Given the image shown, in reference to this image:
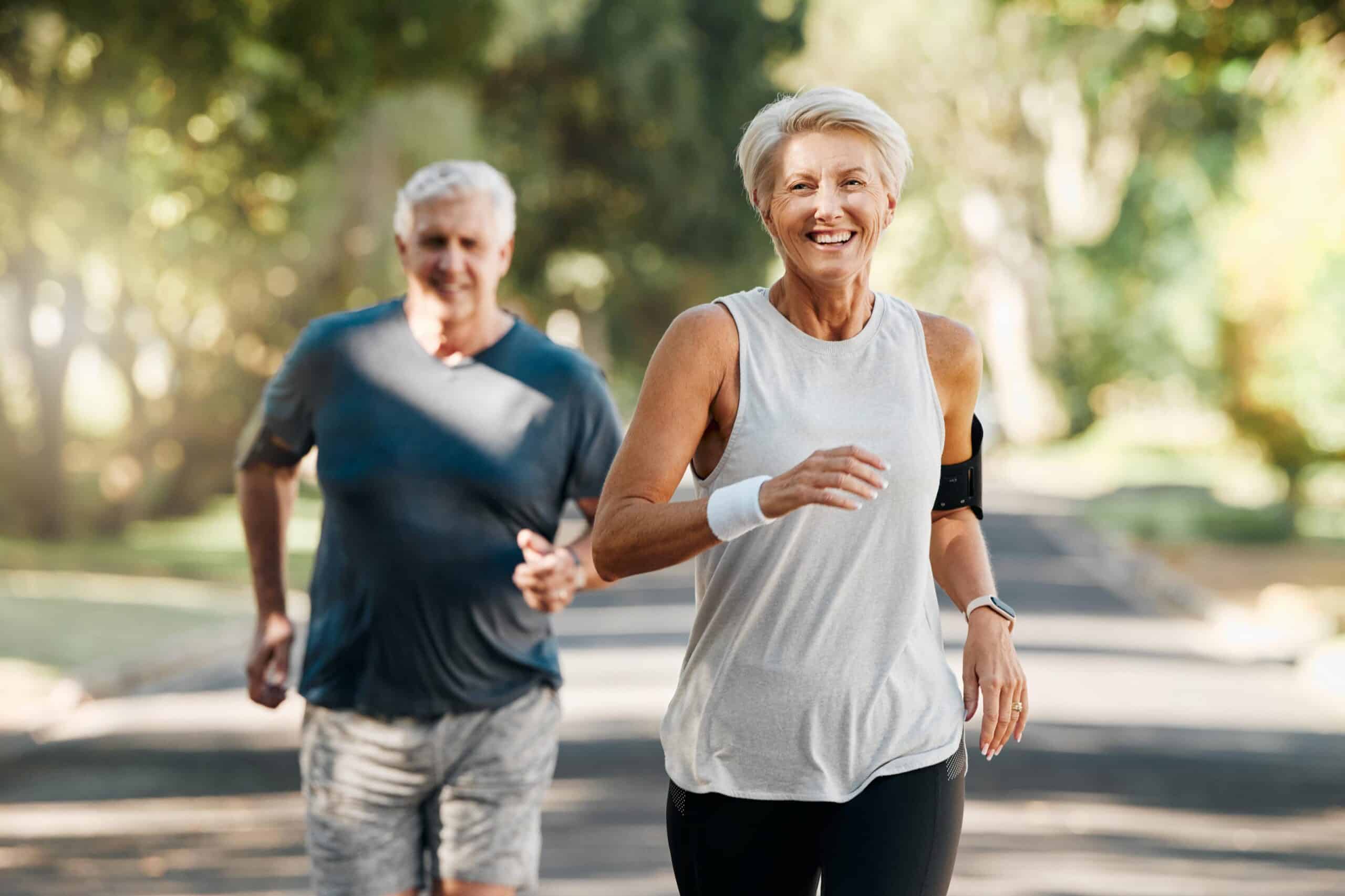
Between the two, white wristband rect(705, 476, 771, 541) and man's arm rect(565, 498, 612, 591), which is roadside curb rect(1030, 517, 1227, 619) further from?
white wristband rect(705, 476, 771, 541)

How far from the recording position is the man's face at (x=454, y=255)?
4.77 m

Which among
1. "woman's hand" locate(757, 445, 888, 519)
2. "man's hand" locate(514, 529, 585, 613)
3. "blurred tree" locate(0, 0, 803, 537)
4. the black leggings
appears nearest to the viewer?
"woman's hand" locate(757, 445, 888, 519)

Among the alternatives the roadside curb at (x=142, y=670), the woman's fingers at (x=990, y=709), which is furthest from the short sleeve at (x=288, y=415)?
the roadside curb at (x=142, y=670)

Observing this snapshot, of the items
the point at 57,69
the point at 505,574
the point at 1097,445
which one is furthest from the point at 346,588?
the point at 1097,445

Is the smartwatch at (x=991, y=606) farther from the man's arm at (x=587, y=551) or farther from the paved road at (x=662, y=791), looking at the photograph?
the paved road at (x=662, y=791)

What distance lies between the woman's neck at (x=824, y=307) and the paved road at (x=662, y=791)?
474cm

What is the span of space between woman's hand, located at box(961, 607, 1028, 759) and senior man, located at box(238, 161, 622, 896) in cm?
109

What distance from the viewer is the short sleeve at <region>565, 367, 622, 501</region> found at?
4.78m

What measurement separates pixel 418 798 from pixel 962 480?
5.06 feet

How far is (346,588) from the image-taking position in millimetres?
4609

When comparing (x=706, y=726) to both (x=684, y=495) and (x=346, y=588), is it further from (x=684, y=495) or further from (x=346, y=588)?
(x=684, y=495)

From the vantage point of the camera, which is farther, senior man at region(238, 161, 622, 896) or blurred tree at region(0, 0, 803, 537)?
blurred tree at region(0, 0, 803, 537)

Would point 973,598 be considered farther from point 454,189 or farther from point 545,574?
point 454,189

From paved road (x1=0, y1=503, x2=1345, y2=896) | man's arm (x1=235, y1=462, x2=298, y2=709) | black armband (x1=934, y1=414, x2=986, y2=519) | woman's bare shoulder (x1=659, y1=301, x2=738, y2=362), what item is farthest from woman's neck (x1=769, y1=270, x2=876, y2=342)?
paved road (x1=0, y1=503, x2=1345, y2=896)
